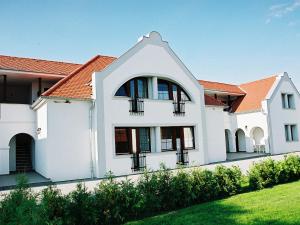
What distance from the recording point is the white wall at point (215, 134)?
2209 cm

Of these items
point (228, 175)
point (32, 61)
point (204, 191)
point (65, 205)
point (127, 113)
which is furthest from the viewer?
point (32, 61)

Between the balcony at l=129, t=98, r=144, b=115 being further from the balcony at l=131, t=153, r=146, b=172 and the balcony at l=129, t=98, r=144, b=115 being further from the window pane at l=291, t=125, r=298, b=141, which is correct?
the window pane at l=291, t=125, r=298, b=141

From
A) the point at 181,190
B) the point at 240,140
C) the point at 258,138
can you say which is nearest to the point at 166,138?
the point at 181,190

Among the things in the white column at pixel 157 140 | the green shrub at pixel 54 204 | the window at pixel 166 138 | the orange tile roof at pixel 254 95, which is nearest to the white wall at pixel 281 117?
the orange tile roof at pixel 254 95

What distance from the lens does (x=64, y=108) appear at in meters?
15.7

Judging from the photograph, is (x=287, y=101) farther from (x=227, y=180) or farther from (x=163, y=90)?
(x=227, y=180)

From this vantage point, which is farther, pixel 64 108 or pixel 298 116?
pixel 298 116

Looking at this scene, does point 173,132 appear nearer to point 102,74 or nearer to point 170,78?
point 170,78

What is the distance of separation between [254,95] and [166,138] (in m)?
14.7

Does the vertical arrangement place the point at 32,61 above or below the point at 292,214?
above

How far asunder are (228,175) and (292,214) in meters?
3.05

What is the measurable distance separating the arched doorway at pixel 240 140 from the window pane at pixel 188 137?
36.5ft

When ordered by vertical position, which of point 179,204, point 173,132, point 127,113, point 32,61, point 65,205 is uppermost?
point 32,61

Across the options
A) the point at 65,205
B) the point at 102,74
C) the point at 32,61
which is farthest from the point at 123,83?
the point at 65,205
